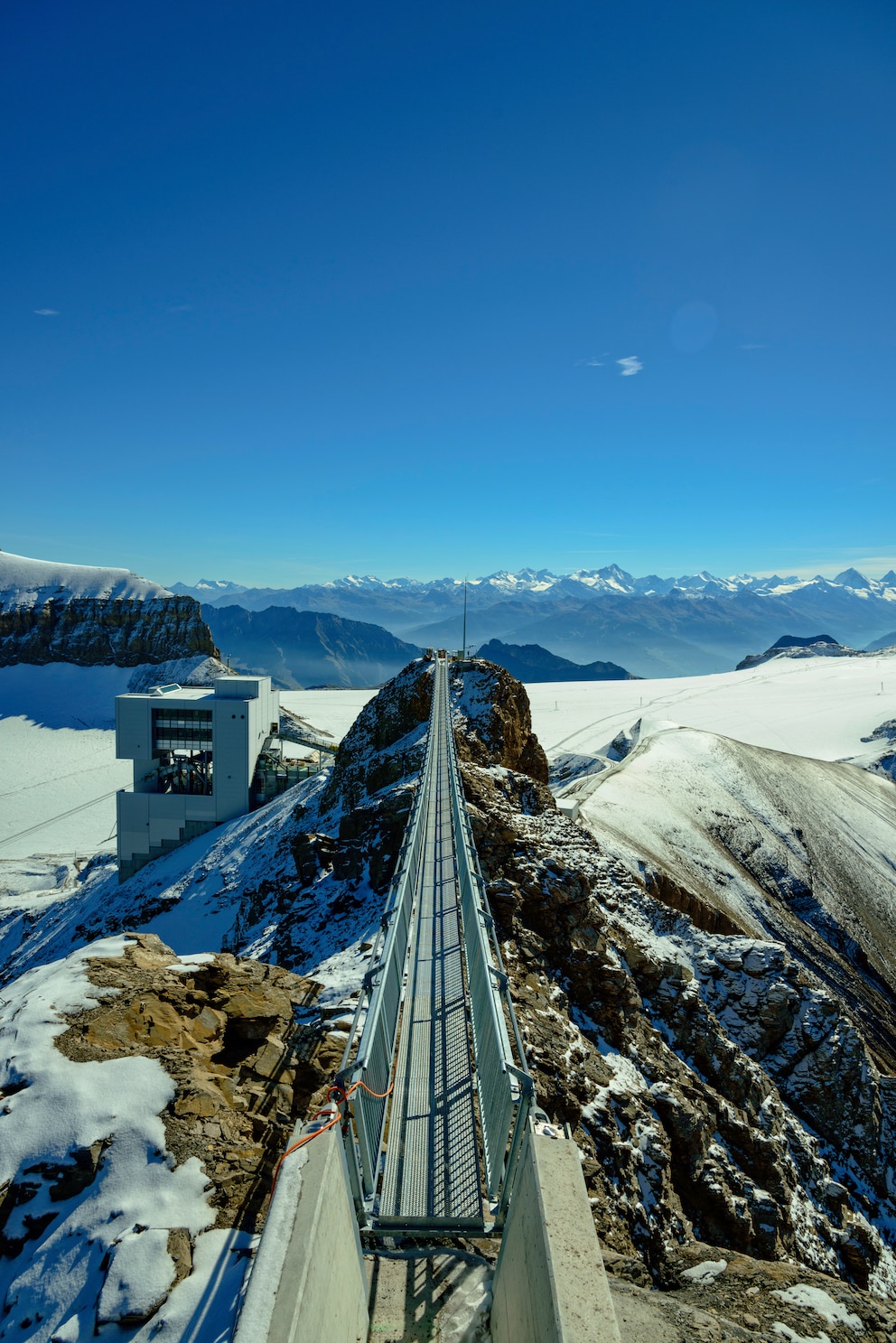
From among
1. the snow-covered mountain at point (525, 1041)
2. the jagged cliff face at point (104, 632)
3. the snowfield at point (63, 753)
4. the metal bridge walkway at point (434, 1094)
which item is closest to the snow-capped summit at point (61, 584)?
the jagged cliff face at point (104, 632)

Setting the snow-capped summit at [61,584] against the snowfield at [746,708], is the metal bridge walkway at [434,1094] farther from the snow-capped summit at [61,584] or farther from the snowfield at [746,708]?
the snow-capped summit at [61,584]

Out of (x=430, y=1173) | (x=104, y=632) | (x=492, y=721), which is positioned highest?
(x=104, y=632)

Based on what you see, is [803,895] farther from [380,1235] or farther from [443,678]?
[380,1235]

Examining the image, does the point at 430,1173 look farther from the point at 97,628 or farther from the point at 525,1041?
the point at 97,628

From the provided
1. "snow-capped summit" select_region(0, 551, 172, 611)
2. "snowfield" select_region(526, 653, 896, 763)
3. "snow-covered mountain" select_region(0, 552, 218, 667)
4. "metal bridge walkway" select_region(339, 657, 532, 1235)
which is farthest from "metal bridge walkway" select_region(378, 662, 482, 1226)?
"snow-capped summit" select_region(0, 551, 172, 611)

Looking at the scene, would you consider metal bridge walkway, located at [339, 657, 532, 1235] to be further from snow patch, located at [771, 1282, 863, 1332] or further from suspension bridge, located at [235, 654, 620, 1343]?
snow patch, located at [771, 1282, 863, 1332]

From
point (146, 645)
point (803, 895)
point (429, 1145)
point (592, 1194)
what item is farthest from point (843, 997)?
point (146, 645)

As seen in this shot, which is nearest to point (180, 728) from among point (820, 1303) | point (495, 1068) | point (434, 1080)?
point (434, 1080)
